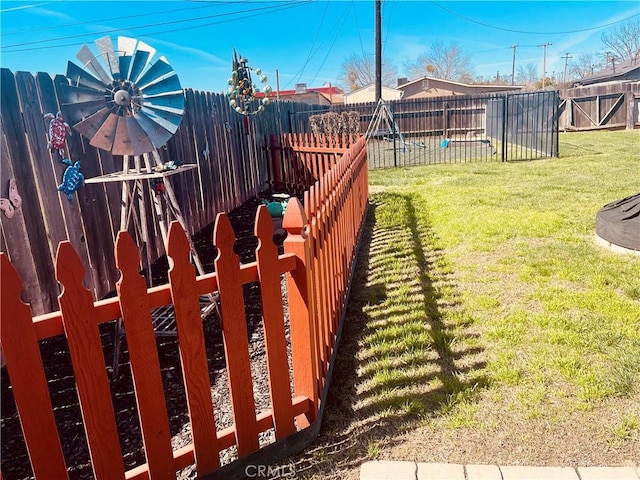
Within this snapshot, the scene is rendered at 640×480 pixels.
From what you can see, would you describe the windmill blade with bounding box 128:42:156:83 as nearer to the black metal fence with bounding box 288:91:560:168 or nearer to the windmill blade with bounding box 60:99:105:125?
the windmill blade with bounding box 60:99:105:125

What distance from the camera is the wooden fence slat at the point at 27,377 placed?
4.38ft

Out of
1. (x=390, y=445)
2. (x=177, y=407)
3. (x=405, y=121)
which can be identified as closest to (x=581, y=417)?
(x=390, y=445)

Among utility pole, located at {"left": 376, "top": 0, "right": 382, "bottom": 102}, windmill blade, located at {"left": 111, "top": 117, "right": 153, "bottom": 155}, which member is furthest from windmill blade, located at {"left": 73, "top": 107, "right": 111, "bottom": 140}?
utility pole, located at {"left": 376, "top": 0, "right": 382, "bottom": 102}

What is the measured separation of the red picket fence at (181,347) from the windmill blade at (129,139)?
4.75ft

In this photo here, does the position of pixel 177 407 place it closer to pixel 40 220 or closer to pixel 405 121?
pixel 40 220

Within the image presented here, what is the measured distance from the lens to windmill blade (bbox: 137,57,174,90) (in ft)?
10.5

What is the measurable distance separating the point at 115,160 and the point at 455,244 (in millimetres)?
3639

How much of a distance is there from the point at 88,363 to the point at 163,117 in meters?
2.20

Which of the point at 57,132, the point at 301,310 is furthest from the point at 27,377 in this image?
the point at 57,132

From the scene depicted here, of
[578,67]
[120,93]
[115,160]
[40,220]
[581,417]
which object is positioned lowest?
[581,417]

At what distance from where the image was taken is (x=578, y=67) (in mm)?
75938

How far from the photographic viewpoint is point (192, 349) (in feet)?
5.72

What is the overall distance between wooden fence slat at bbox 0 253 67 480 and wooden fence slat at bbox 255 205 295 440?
2.69 ft

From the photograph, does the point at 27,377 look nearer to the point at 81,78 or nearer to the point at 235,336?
the point at 235,336
